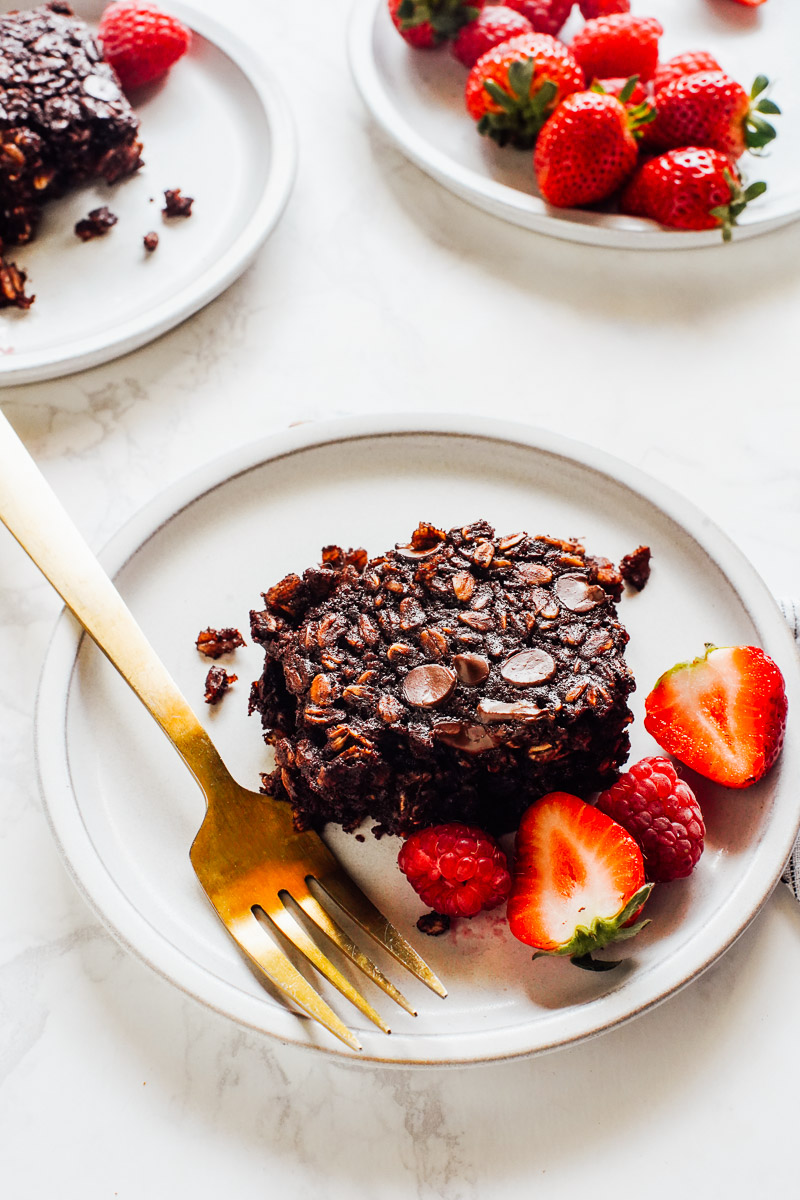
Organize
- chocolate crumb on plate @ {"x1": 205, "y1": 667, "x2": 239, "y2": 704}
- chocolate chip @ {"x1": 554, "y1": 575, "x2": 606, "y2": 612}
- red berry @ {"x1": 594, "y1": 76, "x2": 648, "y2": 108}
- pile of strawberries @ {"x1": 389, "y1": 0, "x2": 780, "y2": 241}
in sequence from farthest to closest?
red berry @ {"x1": 594, "y1": 76, "x2": 648, "y2": 108}
pile of strawberries @ {"x1": 389, "y1": 0, "x2": 780, "y2": 241}
chocolate crumb on plate @ {"x1": 205, "y1": 667, "x2": 239, "y2": 704}
chocolate chip @ {"x1": 554, "y1": 575, "x2": 606, "y2": 612}

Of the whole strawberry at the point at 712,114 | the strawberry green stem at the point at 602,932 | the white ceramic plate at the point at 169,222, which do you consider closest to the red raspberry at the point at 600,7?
the whole strawberry at the point at 712,114

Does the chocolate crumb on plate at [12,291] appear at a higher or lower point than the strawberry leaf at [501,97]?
lower

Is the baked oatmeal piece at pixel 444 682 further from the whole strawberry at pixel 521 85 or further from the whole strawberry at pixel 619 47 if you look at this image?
the whole strawberry at pixel 619 47

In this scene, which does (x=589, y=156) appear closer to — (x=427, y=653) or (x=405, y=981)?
(x=427, y=653)

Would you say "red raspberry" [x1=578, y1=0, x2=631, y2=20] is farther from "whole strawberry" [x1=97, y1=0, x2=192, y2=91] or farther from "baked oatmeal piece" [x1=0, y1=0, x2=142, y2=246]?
"baked oatmeal piece" [x1=0, y1=0, x2=142, y2=246]

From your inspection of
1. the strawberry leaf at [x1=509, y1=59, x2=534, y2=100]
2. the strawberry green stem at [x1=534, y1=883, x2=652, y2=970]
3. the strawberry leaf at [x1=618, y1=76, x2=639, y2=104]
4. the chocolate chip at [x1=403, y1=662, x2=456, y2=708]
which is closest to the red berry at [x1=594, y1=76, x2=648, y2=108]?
the strawberry leaf at [x1=618, y1=76, x2=639, y2=104]

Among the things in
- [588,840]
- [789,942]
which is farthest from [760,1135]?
[588,840]

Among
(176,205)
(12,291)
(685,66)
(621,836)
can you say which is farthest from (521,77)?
(621,836)
